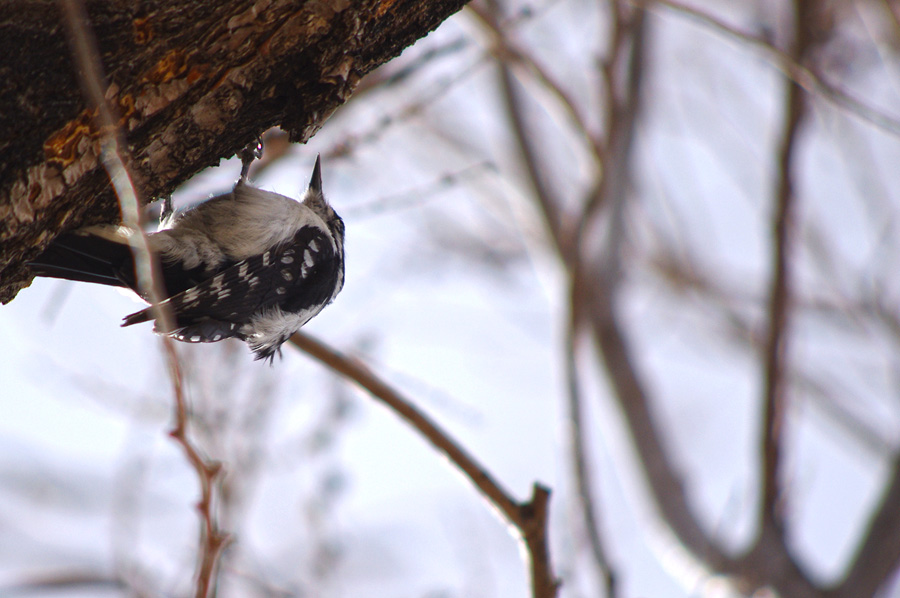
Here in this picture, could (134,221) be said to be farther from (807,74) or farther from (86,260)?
(807,74)

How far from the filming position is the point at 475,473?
1995 millimetres

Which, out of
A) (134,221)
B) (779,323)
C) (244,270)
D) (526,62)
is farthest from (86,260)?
(779,323)

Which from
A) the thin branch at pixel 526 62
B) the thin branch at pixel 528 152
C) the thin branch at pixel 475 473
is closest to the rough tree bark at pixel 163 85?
the thin branch at pixel 475 473

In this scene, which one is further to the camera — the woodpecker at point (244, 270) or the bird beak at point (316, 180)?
the bird beak at point (316, 180)

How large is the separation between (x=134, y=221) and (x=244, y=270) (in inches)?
55.3

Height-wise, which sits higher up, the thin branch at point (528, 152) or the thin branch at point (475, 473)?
the thin branch at point (528, 152)

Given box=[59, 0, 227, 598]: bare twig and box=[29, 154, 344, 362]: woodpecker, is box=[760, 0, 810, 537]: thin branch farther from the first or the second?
box=[59, 0, 227, 598]: bare twig

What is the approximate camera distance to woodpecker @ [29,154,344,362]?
257 centimetres

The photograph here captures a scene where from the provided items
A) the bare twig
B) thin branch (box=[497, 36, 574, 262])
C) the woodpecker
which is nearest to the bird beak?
the woodpecker

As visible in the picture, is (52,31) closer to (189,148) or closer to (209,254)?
(189,148)

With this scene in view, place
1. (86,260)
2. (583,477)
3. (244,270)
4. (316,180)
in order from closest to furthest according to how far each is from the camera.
→ 1. (86,260)
2. (244,270)
3. (583,477)
4. (316,180)

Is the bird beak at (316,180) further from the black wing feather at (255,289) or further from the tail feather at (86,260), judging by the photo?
the tail feather at (86,260)

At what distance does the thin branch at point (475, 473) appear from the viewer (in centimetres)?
186

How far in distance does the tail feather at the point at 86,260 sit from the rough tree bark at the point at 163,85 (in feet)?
0.42
